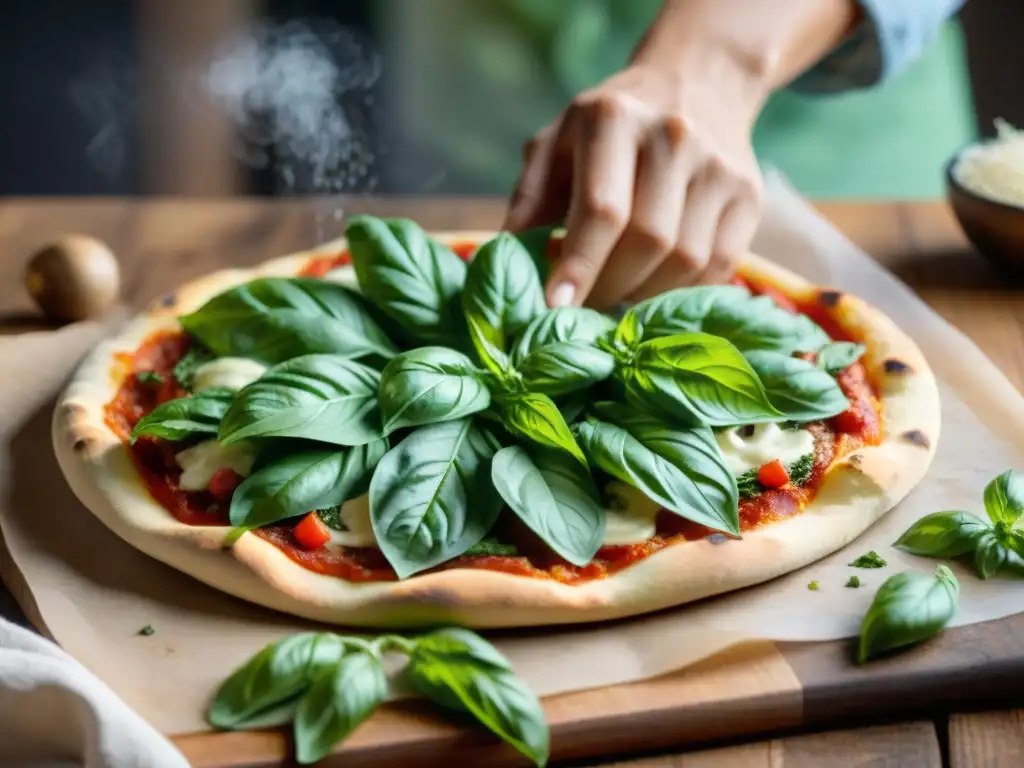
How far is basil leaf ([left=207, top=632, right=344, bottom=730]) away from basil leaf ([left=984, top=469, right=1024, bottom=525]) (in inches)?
33.7

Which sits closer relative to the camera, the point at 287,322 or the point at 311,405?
the point at 311,405

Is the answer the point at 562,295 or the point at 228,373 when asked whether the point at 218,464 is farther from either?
the point at 562,295

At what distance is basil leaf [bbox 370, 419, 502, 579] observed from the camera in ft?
4.86

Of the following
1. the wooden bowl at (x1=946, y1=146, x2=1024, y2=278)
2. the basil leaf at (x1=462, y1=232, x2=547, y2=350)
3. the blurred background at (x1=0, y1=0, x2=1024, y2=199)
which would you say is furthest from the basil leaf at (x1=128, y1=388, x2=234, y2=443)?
the blurred background at (x1=0, y1=0, x2=1024, y2=199)

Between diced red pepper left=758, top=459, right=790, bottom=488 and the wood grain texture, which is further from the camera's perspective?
diced red pepper left=758, top=459, right=790, bottom=488

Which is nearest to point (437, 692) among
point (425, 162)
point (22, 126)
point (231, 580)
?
point (231, 580)

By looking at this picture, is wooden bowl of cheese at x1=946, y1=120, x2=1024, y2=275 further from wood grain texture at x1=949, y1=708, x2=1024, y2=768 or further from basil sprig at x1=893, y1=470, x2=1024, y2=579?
wood grain texture at x1=949, y1=708, x2=1024, y2=768

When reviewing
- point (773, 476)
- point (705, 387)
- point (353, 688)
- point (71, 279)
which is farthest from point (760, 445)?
point (71, 279)

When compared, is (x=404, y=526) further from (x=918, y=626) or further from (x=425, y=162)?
(x=425, y=162)

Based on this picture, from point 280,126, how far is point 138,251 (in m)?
1.31

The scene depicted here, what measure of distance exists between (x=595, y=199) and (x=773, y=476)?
0.53 m

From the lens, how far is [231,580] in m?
1.51

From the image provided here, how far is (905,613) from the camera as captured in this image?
141 centimetres

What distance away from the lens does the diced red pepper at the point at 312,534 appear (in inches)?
62.5
